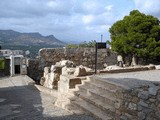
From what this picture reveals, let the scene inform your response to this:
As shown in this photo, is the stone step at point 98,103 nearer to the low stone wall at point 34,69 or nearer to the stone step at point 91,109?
the stone step at point 91,109

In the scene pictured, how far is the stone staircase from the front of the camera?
6660mm

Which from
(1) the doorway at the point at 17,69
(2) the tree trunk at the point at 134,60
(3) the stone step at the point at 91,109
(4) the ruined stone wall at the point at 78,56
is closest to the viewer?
(3) the stone step at the point at 91,109

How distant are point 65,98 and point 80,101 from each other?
2.51 feet

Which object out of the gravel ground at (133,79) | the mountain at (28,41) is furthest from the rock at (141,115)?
the mountain at (28,41)

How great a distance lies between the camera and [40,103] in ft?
28.3

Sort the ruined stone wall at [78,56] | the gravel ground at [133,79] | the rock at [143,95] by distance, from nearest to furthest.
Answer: the rock at [143,95]
the gravel ground at [133,79]
the ruined stone wall at [78,56]

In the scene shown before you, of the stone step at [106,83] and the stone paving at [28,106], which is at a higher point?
the stone step at [106,83]

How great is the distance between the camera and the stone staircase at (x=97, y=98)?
21.9 ft

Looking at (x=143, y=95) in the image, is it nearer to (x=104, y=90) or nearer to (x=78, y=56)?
(x=104, y=90)

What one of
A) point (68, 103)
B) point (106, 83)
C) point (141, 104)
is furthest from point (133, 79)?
point (141, 104)

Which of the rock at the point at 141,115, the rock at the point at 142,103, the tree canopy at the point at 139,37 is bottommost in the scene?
the rock at the point at 141,115

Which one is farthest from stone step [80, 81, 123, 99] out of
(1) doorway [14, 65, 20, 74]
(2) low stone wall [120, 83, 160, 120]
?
(1) doorway [14, 65, 20, 74]

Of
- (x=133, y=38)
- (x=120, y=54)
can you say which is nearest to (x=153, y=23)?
(x=133, y=38)

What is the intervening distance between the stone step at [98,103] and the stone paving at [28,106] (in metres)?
0.41
